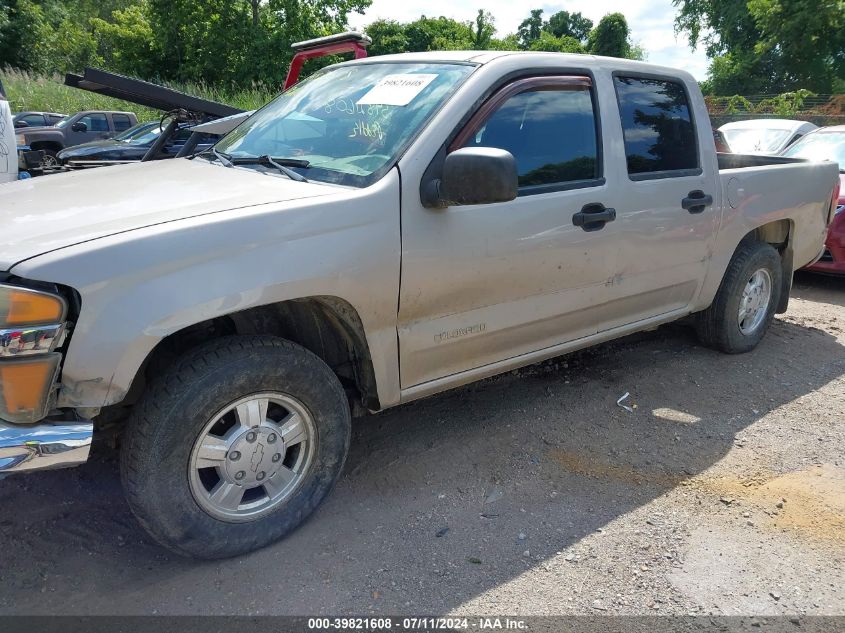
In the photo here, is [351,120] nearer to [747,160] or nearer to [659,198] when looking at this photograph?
[659,198]

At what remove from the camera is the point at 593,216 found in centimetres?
355

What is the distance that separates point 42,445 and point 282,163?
1.56 m

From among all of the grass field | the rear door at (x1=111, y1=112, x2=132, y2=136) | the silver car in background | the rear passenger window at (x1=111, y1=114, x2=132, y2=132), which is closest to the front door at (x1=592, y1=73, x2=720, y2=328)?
the silver car in background

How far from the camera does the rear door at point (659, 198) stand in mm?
3812

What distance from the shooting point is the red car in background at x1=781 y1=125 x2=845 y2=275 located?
6914 mm

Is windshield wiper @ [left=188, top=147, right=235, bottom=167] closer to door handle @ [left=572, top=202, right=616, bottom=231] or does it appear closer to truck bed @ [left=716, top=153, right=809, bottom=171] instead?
door handle @ [left=572, top=202, right=616, bottom=231]

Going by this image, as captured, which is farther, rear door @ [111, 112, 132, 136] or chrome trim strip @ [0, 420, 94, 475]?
rear door @ [111, 112, 132, 136]

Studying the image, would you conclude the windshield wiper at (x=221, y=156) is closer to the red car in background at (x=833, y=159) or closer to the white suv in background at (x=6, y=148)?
the white suv in background at (x=6, y=148)

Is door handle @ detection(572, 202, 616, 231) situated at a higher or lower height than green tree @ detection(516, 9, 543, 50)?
lower

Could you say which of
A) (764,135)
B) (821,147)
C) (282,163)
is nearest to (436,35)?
(764,135)

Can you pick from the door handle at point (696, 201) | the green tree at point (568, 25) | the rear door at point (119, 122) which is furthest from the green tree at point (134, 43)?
the green tree at point (568, 25)

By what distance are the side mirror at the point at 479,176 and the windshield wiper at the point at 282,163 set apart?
648 mm

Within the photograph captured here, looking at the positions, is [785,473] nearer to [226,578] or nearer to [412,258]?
[412,258]

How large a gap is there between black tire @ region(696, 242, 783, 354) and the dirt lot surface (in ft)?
2.02
